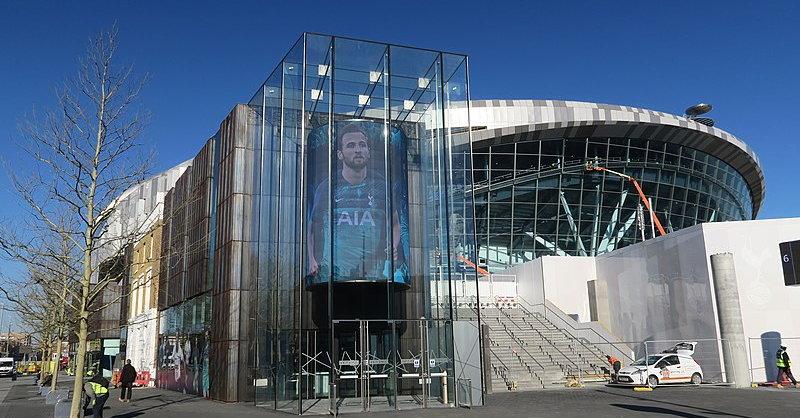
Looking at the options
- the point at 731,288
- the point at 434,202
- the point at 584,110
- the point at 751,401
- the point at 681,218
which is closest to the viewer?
the point at 751,401

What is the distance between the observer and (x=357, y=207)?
20875mm

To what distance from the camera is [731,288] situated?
89.3ft

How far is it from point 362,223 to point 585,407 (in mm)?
8925

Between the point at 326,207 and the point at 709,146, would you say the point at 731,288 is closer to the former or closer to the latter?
the point at 326,207

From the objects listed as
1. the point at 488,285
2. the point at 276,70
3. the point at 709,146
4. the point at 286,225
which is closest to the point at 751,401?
the point at 286,225

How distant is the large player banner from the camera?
2052cm

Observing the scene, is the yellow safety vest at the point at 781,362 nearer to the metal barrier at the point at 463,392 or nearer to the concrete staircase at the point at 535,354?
the concrete staircase at the point at 535,354

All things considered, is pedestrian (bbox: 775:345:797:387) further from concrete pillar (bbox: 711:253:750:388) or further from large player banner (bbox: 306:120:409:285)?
large player banner (bbox: 306:120:409:285)

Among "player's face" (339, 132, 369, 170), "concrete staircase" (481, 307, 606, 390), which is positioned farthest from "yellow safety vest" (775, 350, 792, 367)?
"player's face" (339, 132, 369, 170)

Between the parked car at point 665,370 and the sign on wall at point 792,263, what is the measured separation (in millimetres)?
7705

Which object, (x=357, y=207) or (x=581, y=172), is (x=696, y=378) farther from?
(x=581, y=172)

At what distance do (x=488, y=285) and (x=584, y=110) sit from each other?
56.4 ft

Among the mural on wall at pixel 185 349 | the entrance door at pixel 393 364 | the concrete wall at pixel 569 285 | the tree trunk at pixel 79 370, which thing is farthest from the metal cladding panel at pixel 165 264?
the concrete wall at pixel 569 285

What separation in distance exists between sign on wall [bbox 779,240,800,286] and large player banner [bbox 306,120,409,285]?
13.1 metres
